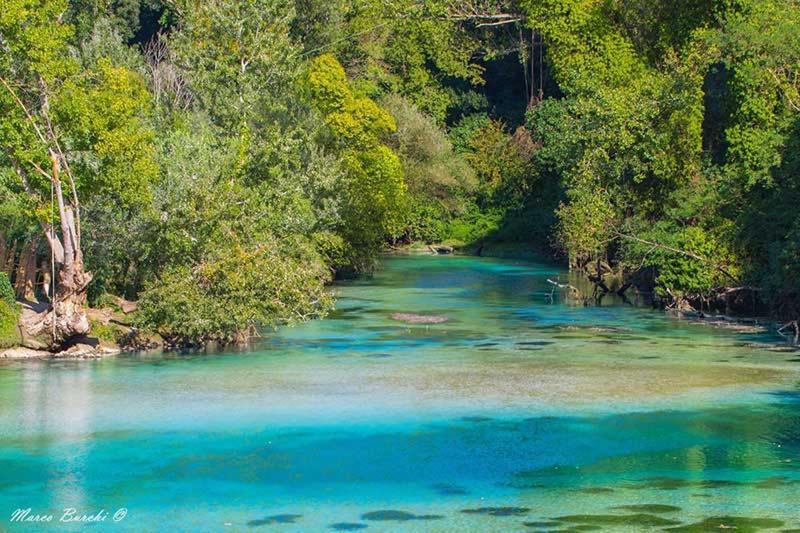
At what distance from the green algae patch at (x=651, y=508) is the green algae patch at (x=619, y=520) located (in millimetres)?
238

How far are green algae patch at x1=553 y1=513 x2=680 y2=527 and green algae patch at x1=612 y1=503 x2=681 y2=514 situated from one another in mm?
238

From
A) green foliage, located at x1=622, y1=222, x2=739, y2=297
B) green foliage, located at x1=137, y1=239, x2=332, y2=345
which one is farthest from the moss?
green foliage, located at x1=622, y1=222, x2=739, y2=297

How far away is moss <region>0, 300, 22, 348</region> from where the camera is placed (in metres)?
31.7

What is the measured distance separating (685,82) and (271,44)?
1597 centimetres

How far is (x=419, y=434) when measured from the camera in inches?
958

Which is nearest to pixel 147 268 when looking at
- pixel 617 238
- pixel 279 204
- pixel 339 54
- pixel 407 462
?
pixel 279 204

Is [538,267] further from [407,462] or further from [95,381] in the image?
[407,462]

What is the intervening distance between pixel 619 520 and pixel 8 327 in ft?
61.9

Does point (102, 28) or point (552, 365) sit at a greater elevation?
point (102, 28)

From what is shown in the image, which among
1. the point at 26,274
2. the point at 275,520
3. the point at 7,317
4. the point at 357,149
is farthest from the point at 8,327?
the point at 357,149

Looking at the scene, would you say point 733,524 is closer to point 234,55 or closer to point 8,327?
point 8,327

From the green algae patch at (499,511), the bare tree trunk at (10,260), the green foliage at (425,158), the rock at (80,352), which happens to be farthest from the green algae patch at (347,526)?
the green foliage at (425,158)

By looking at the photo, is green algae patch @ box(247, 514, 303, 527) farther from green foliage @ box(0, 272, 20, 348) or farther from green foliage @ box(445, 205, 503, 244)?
green foliage @ box(445, 205, 503, 244)

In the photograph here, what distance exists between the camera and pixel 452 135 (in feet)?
255
